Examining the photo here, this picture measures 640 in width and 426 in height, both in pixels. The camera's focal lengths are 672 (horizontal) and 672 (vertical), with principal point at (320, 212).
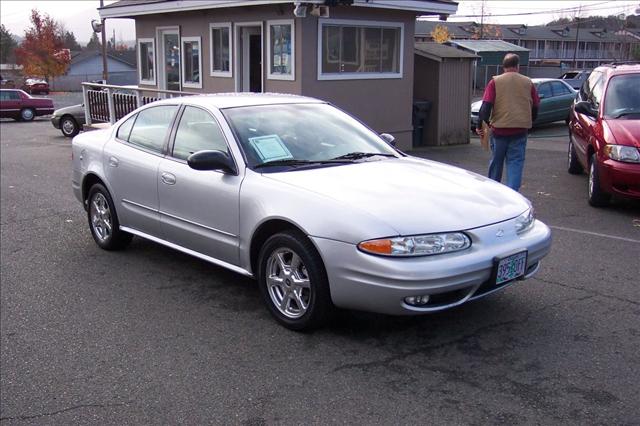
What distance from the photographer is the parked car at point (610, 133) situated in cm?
766

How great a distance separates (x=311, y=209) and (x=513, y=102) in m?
4.36

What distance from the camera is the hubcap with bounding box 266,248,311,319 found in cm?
438

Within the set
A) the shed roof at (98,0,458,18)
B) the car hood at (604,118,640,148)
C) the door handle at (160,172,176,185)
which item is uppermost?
the shed roof at (98,0,458,18)

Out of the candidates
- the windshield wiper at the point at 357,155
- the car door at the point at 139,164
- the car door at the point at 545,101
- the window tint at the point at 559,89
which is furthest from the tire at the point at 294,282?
the window tint at the point at 559,89

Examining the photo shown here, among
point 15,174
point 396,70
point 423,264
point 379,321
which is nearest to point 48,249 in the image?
point 379,321

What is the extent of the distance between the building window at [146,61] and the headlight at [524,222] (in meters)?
14.1

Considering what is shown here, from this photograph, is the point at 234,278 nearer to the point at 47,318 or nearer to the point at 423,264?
the point at 47,318

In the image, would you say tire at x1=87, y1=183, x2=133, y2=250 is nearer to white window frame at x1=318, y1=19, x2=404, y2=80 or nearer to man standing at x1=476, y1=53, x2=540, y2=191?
man standing at x1=476, y1=53, x2=540, y2=191

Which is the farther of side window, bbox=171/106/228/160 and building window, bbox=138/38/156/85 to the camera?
building window, bbox=138/38/156/85

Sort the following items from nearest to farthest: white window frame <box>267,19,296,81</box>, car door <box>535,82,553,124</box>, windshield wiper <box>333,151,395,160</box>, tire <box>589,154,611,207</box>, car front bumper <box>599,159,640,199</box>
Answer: windshield wiper <box>333,151,395,160</box> < car front bumper <box>599,159,640,199</box> < tire <box>589,154,611,207</box> < white window frame <box>267,19,296,81</box> < car door <box>535,82,553,124</box>

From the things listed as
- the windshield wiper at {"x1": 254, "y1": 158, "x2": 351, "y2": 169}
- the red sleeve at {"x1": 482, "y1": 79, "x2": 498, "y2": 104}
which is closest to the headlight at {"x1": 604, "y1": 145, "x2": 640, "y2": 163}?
the red sleeve at {"x1": 482, "y1": 79, "x2": 498, "y2": 104}

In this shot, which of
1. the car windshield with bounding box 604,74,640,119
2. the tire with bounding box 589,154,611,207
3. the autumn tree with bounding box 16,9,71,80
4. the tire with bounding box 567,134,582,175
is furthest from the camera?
the autumn tree with bounding box 16,9,71,80

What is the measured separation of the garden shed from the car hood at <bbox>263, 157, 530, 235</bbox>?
10.4 m

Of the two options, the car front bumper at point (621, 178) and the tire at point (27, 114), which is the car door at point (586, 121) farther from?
the tire at point (27, 114)
